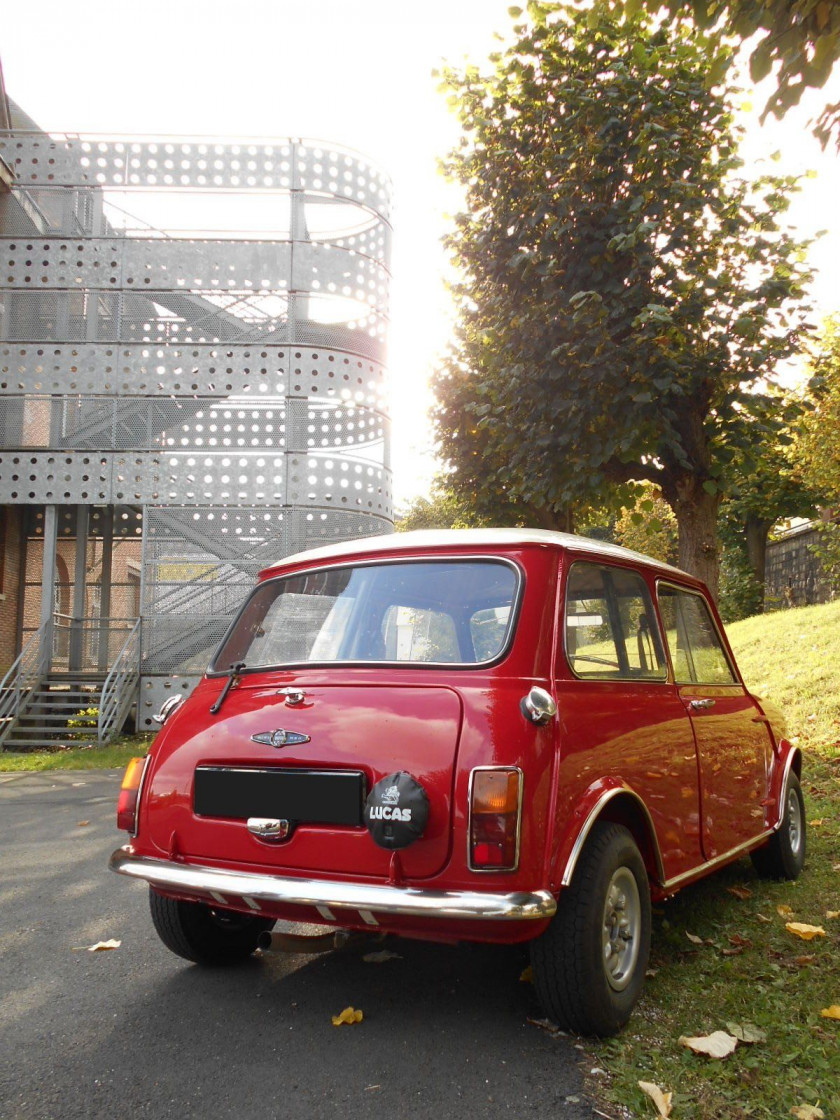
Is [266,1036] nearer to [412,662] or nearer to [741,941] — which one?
[412,662]

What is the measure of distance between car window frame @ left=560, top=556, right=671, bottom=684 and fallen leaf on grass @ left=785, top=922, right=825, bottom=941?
1383 millimetres

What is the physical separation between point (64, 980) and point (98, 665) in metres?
15.0

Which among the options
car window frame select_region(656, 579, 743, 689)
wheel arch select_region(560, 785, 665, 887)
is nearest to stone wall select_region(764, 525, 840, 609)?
car window frame select_region(656, 579, 743, 689)

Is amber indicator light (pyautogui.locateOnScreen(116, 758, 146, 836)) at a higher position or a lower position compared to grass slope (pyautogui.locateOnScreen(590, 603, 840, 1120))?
higher

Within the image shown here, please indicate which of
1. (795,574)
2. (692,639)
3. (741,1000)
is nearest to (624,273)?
(692,639)

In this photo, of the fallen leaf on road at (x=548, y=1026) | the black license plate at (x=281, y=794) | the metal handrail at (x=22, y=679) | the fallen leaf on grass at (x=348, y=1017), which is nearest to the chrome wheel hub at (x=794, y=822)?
the fallen leaf on road at (x=548, y=1026)

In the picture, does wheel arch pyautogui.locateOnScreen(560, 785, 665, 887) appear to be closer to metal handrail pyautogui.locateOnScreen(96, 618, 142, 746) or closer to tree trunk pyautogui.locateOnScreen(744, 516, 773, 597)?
metal handrail pyautogui.locateOnScreen(96, 618, 142, 746)

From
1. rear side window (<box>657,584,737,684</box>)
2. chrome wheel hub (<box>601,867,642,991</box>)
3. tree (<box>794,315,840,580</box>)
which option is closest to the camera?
chrome wheel hub (<box>601,867,642,991</box>)

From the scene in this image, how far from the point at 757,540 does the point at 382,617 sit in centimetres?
2954

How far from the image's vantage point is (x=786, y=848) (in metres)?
5.62

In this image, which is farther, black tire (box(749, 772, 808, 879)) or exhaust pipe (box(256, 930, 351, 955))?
black tire (box(749, 772, 808, 879))

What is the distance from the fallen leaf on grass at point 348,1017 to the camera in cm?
352

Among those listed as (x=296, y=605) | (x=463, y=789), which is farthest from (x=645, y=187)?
(x=463, y=789)

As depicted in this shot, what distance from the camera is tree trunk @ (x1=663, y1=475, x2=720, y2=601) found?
427 inches
